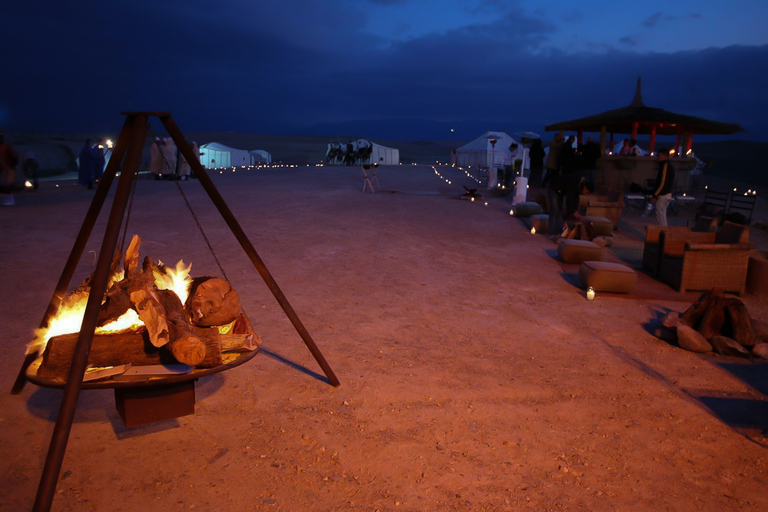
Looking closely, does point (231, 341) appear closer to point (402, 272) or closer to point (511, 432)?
point (511, 432)

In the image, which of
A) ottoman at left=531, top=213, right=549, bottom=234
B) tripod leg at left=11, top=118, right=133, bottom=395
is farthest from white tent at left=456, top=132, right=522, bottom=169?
tripod leg at left=11, top=118, right=133, bottom=395

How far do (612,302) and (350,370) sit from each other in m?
3.30

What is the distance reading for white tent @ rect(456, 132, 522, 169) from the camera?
1340 inches

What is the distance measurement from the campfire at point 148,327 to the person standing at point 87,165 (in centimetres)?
1587

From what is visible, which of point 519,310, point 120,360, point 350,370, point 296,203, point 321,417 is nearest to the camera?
point 120,360

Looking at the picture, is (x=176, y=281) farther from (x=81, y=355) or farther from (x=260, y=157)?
(x=260, y=157)

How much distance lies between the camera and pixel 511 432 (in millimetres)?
3203

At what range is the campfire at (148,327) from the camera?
2.79 metres

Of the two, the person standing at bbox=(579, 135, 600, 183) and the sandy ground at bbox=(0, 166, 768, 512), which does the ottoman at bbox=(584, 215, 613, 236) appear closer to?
the sandy ground at bbox=(0, 166, 768, 512)

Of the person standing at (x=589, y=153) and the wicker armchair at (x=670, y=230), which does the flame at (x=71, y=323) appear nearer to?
the wicker armchair at (x=670, y=230)

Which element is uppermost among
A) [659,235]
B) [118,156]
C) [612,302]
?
[118,156]

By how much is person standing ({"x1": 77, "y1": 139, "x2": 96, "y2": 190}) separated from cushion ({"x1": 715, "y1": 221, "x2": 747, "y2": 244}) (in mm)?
16464

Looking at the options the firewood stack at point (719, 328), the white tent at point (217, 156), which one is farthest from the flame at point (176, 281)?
the white tent at point (217, 156)

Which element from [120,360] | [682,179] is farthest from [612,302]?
[682,179]
